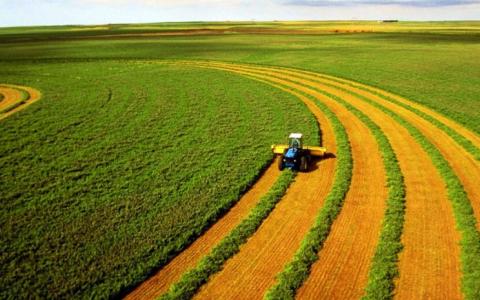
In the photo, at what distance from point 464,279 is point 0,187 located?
21282 mm

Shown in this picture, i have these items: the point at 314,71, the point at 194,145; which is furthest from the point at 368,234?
the point at 314,71

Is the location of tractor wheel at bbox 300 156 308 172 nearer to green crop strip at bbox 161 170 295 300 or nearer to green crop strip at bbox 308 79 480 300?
green crop strip at bbox 161 170 295 300

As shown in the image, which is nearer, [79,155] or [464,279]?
[464,279]

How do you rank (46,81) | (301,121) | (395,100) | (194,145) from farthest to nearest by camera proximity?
(46,81) < (395,100) < (301,121) < (194,145)

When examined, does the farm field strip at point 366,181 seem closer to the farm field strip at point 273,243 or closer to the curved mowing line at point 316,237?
the curved mowing line at point 316,237

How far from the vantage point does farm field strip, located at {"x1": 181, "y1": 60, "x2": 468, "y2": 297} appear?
1260 cm

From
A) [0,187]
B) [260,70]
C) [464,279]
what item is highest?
[260,70]

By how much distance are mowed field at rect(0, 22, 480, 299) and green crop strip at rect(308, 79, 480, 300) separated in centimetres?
7

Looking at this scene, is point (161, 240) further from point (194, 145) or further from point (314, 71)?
point (314, 71)

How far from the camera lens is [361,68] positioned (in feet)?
195

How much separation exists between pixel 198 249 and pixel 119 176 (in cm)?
849

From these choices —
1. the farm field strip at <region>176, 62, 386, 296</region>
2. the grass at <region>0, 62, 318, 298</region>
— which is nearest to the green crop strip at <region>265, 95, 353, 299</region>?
the farm field strip at <region>176, 62, 386, 296</region>

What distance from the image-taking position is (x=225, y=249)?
14305 mm

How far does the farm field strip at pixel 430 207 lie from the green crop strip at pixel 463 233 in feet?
0.83
